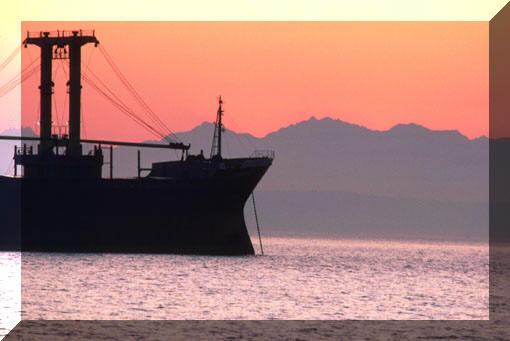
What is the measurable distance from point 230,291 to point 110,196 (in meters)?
35.6

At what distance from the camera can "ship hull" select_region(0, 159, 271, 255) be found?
9262 centimetres

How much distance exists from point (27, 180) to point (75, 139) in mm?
6047

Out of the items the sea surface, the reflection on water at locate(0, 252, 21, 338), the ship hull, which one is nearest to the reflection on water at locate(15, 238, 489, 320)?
the sea surface

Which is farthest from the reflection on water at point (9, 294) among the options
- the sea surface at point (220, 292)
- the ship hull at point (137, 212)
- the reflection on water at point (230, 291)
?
the ship hull at point (137, 212)

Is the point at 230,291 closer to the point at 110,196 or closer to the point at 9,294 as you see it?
the point at 9,294

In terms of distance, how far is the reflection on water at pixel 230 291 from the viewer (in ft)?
157

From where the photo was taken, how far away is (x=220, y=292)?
193ft

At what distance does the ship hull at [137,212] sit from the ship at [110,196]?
91mm

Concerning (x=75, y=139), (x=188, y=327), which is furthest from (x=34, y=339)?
(x=75, y=139)

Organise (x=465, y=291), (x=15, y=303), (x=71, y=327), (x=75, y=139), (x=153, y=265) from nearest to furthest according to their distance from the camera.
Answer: (x=71, y=327) → (x=15, y=303) → (x=465, y=291) → (x=153, y=265) → (x=75, y=139)

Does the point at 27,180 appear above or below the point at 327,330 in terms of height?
above

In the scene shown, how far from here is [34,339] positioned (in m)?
36.8

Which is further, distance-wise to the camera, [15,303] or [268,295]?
[268,295]

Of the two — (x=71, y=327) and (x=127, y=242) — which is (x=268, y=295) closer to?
(x=71, y=327)
